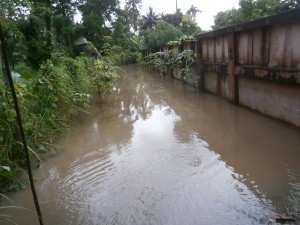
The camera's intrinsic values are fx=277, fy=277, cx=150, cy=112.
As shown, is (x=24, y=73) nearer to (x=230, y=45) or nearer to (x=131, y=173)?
(x=131, y=173)

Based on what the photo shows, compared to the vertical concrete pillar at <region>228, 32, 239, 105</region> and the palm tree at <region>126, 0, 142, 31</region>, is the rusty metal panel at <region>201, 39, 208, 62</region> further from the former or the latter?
the palm tree at <region>126, 0, 142, 31</region>

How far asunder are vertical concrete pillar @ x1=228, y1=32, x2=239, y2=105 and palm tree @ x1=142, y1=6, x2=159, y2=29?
3576 centimetres

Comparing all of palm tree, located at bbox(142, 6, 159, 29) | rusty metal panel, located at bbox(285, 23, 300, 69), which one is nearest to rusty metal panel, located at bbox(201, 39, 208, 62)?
rusty metal panel, located at bbox(285, 23, 300, 69)

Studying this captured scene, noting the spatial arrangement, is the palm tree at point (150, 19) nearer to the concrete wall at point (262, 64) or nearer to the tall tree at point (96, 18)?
the tall tree at point (96, 18)

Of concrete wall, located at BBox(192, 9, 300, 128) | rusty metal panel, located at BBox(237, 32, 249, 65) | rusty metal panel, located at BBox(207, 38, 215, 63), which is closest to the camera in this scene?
concrete wall, located at BBox(192, 9, 300, 128)

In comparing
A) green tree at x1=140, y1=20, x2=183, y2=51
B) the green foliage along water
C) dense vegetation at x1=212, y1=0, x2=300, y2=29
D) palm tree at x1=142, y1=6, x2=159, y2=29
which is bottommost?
the green foliage along water

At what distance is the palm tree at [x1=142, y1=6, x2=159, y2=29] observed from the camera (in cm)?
4112

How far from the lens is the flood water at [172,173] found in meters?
2.95

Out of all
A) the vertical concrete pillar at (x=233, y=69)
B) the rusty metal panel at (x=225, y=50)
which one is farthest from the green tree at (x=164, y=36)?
the vertical concrete pillar at (x=233, y=69)

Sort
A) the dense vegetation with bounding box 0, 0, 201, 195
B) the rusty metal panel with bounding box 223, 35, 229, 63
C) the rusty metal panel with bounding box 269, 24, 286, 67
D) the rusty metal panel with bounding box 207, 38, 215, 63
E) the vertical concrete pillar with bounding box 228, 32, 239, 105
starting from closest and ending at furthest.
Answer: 1. the dense vegetation with bounding box 0, 0, 201, 195
2. the rusty metal panel with bounding box 269, 24, 286, 67
3. the vertical concrete pillar with bounding box 228, 32, 239, 105
4. the rusty metal panel with bounding box 223, 35, 229, 63
5. the rusty metal panel with bounding box 207, 38, 215, 63

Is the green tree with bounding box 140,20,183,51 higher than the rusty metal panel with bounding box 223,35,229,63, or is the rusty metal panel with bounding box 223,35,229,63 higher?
the green tree with bounding box 140,20,183,51

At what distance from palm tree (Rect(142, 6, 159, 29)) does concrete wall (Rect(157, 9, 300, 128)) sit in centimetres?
3446

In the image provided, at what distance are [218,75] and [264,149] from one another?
4.36 meters

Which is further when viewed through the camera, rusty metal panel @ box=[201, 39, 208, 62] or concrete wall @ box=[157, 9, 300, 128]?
rusty metal panel @ box=[201, 39, 208, 62]
